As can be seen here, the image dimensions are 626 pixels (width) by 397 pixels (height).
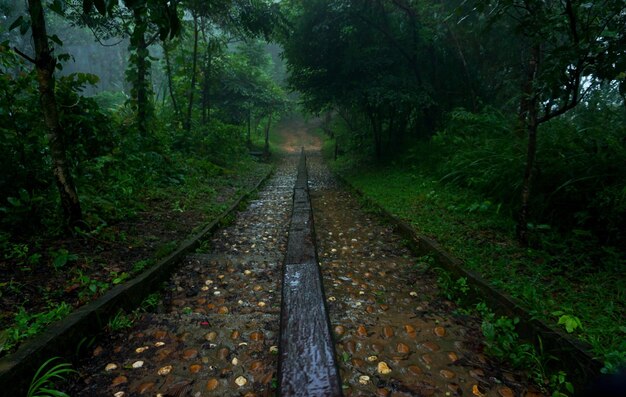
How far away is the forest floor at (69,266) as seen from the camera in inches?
98.1

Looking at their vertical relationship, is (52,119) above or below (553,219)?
above

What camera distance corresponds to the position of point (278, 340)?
265 centimetres

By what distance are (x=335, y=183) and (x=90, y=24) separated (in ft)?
28.8

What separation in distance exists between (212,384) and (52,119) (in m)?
3.33

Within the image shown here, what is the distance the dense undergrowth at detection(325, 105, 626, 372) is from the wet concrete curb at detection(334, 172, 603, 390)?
8 cm

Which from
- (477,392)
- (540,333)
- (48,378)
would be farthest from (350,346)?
(48,378)

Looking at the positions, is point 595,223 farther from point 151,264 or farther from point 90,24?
point 90,24

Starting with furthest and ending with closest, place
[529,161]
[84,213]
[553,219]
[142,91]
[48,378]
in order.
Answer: [142,91] < [553,219] < [84,213] < [529,161] < [48,378]

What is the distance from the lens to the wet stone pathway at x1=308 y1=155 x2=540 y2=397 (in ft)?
7.51

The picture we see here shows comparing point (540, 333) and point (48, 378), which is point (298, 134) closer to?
point (540, 333)

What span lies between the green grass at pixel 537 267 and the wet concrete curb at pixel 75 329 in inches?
135

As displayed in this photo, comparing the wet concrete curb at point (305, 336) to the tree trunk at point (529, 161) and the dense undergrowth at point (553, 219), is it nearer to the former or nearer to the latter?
the dense undergrowth at point (553, 219)

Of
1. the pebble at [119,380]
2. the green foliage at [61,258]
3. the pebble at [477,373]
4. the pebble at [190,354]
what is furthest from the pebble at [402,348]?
the green foliage at [61,258]

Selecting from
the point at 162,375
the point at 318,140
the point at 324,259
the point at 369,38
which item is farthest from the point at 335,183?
the point at 318,140
